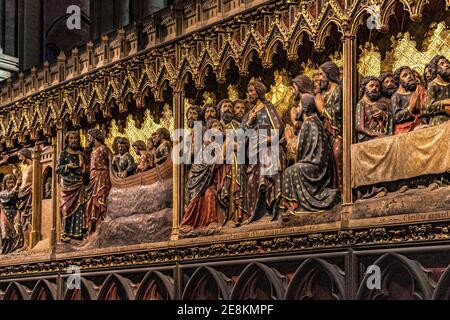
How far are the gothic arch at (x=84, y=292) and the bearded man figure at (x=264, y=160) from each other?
11.2ft

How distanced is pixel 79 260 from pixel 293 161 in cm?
448

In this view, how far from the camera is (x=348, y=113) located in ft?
38.4

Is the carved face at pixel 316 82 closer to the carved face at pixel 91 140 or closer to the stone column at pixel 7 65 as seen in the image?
the carved face at pixel 91 140

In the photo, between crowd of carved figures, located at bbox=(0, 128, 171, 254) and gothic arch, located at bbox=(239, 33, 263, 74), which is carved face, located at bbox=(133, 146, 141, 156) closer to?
crowd of carved figures, located at bbox=(0, 128, 171, 254)

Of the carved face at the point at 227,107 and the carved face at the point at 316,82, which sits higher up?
the carved face at the point at 316,82

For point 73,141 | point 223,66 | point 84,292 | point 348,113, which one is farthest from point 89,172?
point 348,113

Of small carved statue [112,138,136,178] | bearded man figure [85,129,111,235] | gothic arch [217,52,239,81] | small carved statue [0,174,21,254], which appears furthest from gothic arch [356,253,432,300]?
small carved statue [0,174,21,254]

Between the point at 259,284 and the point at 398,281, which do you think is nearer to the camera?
the point at 398,281

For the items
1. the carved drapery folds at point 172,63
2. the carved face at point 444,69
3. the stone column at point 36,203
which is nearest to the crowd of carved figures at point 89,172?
the stone column at point 36,203

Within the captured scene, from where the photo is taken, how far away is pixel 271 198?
41.5 ft

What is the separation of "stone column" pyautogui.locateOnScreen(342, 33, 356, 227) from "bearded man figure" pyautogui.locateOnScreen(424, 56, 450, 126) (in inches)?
41.0

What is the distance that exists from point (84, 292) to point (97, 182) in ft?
5.02

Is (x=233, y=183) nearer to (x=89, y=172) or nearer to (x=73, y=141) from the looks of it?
(x=89, y=172)

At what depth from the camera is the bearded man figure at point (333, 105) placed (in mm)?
11875
